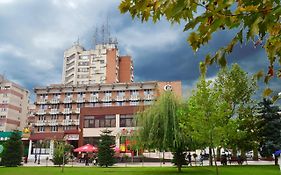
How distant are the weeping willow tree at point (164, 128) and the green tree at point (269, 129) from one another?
574 inches

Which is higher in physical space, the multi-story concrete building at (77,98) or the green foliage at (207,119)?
the multi-story concrete building at (77,98)

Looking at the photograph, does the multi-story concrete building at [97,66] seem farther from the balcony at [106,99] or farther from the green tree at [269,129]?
the green tree at [269,129]

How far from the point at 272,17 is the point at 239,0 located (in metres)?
0.57

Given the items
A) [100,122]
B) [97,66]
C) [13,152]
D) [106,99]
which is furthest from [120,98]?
[13,152]

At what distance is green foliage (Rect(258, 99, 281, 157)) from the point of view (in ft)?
118

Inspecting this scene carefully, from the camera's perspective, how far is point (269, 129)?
3625 centimetres

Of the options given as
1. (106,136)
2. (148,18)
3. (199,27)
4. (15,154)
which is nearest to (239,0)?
(199,27)

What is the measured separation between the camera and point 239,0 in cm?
267

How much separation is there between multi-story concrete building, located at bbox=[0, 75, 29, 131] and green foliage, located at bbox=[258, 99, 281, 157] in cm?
6079

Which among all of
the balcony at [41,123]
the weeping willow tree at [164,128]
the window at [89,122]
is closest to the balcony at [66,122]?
the balcony at [41,123]

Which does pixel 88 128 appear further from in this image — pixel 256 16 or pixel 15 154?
pixel 256 16

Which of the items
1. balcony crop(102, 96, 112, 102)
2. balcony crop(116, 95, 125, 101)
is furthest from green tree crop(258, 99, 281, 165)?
balcony crop(102, 96, 112, 102)

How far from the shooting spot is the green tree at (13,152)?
39.0 metres

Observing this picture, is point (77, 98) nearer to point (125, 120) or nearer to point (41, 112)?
point (41, 112)
